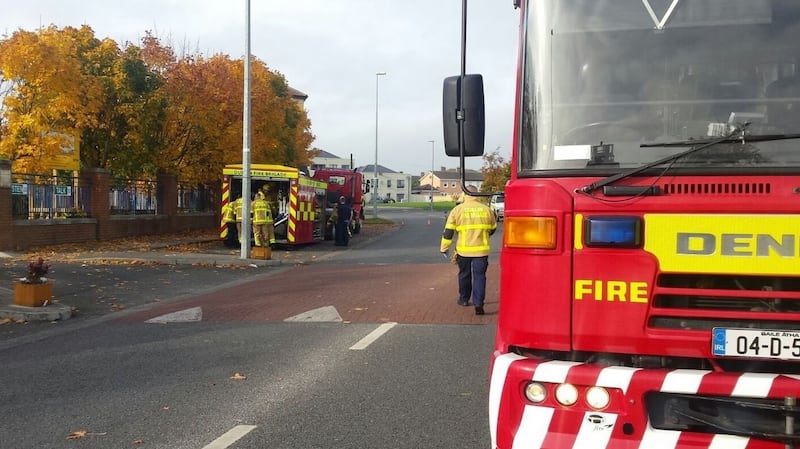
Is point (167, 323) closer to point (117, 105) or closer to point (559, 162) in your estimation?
point (559, 162)

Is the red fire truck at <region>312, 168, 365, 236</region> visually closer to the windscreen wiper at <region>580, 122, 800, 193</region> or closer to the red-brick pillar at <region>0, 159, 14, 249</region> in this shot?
the red-brick pillar at <region>0, 159, 14, 249</region>

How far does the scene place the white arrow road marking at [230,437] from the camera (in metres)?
4.44

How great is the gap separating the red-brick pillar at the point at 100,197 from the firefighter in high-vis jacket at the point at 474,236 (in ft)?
52.6

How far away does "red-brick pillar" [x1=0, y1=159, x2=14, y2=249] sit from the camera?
17.6 metres

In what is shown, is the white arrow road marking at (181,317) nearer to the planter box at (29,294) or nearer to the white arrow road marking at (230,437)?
the planter box at (29,294)

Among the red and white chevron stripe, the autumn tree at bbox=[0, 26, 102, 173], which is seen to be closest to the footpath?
the autumn tree at bbox=[0, 26, 102, 173]

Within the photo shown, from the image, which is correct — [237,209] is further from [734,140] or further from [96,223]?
[734,140]

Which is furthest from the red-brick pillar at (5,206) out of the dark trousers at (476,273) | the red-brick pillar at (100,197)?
the dark trousers at (476,273)

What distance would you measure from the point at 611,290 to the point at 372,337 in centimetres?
505

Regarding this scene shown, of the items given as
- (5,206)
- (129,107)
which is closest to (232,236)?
(129,107)

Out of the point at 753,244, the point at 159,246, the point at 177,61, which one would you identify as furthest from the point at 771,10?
the point at 177,61

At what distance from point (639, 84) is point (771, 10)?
0.65 m

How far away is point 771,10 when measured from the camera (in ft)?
10.5

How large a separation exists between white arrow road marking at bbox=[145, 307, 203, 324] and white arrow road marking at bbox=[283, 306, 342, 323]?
128cm
